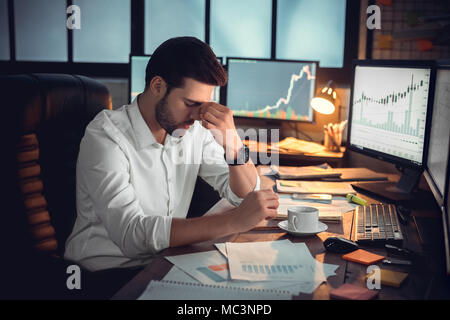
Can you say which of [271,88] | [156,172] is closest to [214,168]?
[156,172]

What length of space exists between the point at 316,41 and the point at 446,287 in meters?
2.26

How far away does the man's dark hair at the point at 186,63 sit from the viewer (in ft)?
4.48

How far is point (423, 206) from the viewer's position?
1531mm

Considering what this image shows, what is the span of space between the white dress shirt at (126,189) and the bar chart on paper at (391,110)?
52 cm

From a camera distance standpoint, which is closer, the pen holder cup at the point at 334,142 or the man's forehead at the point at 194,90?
the man's forehead at the point at 194,90

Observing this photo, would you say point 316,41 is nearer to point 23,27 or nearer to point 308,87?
point 308,87

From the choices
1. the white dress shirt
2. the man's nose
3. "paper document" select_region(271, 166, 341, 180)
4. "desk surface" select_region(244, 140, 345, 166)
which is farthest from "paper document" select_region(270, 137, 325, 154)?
the man's nose

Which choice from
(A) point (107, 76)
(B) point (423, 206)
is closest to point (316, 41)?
(A) point (107, 76)

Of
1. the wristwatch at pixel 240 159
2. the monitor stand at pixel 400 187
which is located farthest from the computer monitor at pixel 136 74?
the monitor stand at pixel 400 187

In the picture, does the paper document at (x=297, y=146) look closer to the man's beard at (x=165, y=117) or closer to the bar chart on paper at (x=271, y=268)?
the man's beard at (x=165, y=117)

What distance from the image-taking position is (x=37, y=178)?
4.30 ft

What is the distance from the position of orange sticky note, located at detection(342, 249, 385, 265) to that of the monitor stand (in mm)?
537

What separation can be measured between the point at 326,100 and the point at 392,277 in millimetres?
1512

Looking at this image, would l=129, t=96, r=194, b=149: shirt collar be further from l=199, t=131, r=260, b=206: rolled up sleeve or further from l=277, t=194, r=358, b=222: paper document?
l=277, t=194, r=358, b=222: paper document
